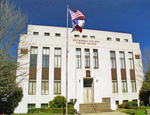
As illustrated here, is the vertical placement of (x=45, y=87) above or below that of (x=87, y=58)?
below

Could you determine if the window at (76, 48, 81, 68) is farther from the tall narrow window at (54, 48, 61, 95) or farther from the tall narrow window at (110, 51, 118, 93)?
the tall narrow window at (110, 51, 118, 93)

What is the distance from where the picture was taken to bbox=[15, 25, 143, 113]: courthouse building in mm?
19438

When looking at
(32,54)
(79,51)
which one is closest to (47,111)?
(32,54)

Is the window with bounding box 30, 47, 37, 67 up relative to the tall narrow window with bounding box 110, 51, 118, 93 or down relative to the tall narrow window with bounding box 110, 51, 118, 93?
up

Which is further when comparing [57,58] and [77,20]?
[57,58]

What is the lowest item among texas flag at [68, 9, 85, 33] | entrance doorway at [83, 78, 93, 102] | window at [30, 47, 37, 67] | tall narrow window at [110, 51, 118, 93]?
entrance doorway at [83, 78, 93, 102]

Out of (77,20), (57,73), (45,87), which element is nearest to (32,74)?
(45,87)

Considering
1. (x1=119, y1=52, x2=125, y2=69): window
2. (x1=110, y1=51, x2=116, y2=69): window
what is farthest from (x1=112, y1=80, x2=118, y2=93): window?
(x1=119, y1=52, x2=125, y2=69): window

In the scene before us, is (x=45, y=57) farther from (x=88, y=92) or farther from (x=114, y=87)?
(x=114, y=87)

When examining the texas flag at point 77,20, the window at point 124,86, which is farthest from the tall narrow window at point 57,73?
the window at point 124,86

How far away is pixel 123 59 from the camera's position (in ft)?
78.7

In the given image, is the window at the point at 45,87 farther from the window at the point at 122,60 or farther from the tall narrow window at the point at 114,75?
the window at the point at 122,60

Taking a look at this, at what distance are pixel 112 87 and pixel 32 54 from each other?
12563 mm

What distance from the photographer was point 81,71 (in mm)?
20484
